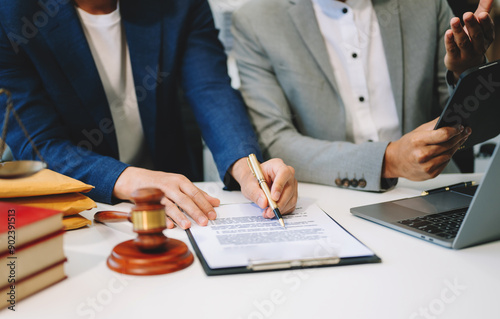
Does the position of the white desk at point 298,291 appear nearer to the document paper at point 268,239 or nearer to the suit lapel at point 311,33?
the document paper at point 268,239

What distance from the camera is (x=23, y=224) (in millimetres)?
552

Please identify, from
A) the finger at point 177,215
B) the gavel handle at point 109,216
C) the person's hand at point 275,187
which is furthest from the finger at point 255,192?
the gavel handle at point 109,216

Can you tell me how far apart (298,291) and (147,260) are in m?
0.23

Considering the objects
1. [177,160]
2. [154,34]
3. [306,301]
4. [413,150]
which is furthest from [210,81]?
[306,301]

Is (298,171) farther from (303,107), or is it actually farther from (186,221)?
(186,221)

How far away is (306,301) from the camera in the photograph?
579mm

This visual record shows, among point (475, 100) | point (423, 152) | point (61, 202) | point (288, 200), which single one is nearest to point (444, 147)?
point (423, 152)

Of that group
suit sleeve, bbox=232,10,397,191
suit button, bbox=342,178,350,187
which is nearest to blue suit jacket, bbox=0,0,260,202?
suit sleeve, bbox=232,10,397,191

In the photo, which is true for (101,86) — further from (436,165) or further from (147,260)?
(436,165)

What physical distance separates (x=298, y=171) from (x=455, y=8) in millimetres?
1837

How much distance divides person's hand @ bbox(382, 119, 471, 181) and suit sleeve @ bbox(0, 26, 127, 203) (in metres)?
0.70

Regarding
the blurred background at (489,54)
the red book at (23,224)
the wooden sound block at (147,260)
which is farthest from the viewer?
the blurred background at (489,54)

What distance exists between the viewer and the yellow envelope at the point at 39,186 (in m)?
0.77

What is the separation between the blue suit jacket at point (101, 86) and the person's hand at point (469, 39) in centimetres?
60
